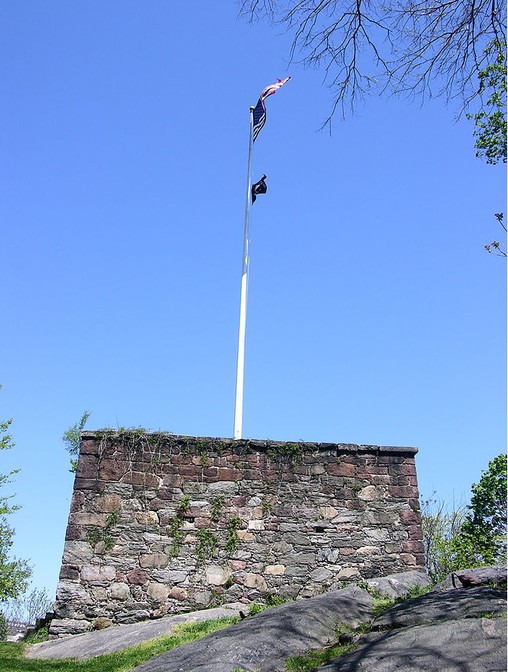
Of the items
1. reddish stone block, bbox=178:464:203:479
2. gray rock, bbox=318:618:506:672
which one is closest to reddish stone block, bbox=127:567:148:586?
reddish stone block, bbox=178:464:203:479

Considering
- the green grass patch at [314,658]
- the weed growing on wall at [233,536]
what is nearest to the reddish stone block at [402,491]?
the weed growing on wall at [233,536]

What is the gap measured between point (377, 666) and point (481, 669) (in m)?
0.76

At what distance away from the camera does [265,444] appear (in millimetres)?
9680

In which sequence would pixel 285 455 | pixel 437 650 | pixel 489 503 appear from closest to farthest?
pixel 437 650
pixel 285 455
pixel 489 503

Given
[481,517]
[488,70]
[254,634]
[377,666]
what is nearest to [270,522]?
[254,634]

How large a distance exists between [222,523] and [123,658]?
283cm

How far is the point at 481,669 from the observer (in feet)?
13.6

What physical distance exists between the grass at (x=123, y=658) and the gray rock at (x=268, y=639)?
1.49 feet

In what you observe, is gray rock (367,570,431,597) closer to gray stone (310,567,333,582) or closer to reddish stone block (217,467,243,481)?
gray stone (310,567,333,582)

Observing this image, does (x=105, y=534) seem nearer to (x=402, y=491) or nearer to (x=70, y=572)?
(x=70, y=572)

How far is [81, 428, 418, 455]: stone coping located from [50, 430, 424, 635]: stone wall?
0.05 feet

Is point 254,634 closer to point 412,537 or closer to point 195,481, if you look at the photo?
point 195,481

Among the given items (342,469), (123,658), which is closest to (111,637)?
(123,658)

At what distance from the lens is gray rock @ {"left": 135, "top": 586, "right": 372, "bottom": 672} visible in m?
5.35
